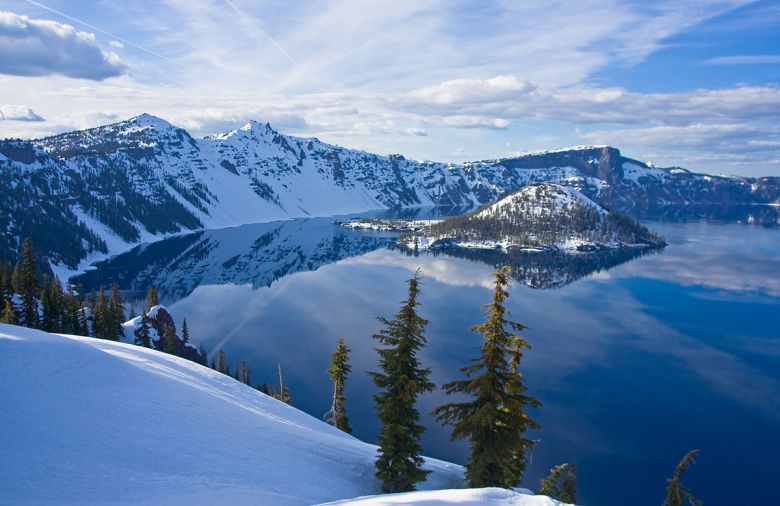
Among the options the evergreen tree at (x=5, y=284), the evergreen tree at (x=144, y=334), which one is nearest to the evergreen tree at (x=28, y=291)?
the evergreen tree at (x=5, y=284)

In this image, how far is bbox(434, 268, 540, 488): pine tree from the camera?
21.7 m

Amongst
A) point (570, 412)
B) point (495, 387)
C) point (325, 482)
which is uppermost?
point (495, 387)

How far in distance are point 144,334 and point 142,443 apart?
5287 cm

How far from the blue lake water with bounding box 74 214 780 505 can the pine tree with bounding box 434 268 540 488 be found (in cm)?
3020

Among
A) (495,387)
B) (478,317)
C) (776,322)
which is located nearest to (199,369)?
(495,387)

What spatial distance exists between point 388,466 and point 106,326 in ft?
191

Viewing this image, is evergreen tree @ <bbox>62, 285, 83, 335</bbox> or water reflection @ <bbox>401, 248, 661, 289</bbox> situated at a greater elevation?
evergreen tree @ <bbox>62, 285, 83, 335</bbox>

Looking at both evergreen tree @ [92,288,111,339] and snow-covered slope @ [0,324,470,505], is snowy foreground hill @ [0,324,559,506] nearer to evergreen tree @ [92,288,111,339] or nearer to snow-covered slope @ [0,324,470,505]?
snow-covered slope @ [0,324,470,505]

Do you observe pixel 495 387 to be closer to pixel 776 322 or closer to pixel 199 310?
pixel 199 310

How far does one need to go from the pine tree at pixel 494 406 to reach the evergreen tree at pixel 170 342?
53363 mm

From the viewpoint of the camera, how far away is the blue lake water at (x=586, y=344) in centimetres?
5341

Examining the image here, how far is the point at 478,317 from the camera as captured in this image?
342 ft

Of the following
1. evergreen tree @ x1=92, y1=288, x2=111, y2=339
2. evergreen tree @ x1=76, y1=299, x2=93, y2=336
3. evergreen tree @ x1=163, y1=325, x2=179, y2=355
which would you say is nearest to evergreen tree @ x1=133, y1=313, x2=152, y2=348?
evergreen tree @ x1=163, y1=325, x2=179, y2=355

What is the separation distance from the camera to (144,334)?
6900 cm
